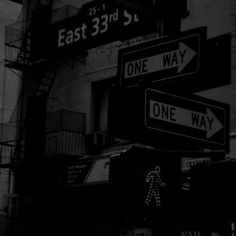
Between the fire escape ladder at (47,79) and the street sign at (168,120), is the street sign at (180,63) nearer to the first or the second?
the street sign at (168,120)

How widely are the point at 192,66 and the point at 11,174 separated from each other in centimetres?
1728

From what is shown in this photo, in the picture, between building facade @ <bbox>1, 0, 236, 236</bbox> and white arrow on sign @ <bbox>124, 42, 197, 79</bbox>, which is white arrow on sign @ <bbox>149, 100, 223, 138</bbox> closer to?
white arrow on sign @ <bbox>124, 42, 197, 79</bbox>

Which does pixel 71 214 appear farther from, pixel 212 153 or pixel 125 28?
pixel 212 153

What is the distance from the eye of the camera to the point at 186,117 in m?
5.77

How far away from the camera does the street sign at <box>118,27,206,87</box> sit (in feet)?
19.2

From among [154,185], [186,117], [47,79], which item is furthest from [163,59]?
[47,79]

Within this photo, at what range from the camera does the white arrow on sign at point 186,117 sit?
5500 mm

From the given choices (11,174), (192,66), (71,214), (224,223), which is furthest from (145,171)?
(11,174)

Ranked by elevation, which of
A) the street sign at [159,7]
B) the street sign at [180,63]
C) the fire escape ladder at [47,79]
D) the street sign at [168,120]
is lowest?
the street sign at [168,120]

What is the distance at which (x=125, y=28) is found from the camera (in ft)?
57.6

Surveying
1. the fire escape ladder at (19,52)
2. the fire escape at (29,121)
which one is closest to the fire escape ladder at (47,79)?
the fire escape at (29,121)

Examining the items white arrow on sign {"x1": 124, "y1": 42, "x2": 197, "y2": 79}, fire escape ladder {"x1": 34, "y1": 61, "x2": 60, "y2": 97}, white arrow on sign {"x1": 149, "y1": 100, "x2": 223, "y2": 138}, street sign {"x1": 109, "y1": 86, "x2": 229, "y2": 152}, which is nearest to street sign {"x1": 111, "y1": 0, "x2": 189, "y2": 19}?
white arrow on sign {"x1": 124, "y1": 42, "x2": 197, "y2": 79}

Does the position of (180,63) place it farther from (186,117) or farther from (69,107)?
(69,107)

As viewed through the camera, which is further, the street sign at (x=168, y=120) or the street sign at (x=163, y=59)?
the street sign at (x=163, y=59)
